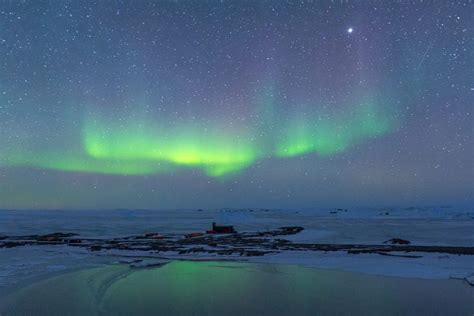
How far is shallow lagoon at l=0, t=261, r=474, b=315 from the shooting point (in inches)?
449

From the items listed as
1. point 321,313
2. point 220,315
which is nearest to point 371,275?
point 321,313

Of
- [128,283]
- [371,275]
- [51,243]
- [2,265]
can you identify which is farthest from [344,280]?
[51,243]

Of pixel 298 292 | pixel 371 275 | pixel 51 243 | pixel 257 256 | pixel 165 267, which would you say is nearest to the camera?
pixel 298 292

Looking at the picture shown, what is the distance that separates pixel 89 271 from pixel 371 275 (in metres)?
12.3

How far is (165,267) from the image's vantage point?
65.5 feet

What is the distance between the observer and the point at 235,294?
1330 centimetres

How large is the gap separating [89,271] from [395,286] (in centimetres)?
1288

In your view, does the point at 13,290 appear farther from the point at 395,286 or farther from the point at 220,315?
the point at 395,286

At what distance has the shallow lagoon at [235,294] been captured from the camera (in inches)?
449

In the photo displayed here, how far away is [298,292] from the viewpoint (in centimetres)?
1372

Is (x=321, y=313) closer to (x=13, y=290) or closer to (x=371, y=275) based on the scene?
(x=371, y=275)

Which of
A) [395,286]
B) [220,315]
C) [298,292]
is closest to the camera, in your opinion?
[220,315]

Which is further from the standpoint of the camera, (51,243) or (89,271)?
(51,243)

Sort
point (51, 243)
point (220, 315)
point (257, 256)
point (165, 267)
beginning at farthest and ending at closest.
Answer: point (51, 243) → point (257, 256) → point (165, 267) → point (220, 315)
